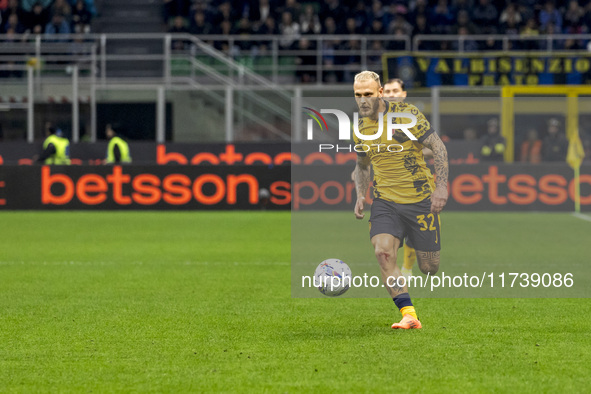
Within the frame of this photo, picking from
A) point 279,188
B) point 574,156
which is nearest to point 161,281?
point 279,188

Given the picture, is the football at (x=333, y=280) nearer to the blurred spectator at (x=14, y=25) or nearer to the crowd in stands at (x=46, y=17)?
the crowd in stands at (x=46, y=17)

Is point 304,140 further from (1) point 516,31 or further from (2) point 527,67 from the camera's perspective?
(1) point 516,31

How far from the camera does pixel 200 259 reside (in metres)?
13.5

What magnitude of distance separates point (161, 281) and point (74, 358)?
175 inches

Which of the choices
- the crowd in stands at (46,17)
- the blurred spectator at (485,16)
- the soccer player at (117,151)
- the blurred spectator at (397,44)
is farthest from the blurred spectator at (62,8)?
the blurred spectator at (485,16)

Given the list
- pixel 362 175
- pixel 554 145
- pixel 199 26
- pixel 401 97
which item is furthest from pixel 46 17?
pixel 362 175

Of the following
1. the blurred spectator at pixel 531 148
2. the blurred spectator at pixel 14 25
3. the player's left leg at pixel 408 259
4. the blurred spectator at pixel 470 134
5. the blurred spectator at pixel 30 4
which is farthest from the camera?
the blurred spectator at pixel 30 4

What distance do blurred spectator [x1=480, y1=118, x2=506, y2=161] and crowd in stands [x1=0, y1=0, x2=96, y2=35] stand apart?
11.1m

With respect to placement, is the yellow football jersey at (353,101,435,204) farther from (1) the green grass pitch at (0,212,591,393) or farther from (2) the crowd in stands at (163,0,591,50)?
(2) the crowd in stands at (163,0,591,50)

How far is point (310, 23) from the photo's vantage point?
27891mm

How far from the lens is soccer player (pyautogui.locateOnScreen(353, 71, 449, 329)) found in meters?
7.87

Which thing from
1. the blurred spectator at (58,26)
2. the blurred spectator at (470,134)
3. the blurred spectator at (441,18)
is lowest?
the blurred spectator at (470,134)

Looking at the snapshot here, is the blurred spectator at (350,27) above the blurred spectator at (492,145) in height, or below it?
above

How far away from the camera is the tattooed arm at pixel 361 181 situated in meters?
8.09
